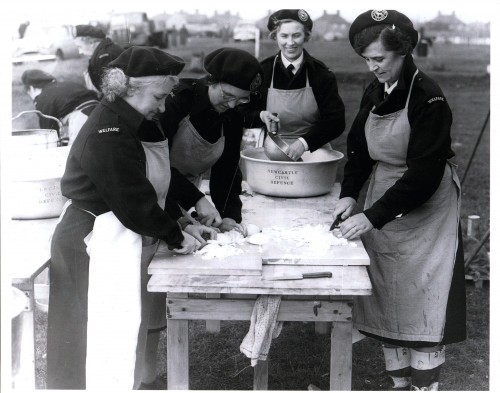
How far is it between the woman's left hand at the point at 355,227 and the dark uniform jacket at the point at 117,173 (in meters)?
0.70

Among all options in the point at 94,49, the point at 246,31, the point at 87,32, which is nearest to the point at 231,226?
the point at 94,49

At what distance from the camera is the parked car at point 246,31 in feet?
23.6

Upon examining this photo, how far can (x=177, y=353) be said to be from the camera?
2439 millimetres

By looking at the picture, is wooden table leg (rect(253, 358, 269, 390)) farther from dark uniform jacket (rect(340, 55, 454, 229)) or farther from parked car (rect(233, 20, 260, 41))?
parked car (rect(233, 20, 260, 41))

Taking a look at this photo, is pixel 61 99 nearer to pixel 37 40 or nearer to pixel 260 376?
pixel 37 40

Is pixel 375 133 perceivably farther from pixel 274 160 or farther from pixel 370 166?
pixel 274 160

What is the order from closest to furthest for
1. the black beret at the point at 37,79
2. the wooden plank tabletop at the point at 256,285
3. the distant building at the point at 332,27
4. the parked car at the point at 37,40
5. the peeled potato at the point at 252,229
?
1. the wooden plank tabletop at the point at 256,285
2. the peeled potato at the point at 252,229
3. the parked car at the point at 37,40
4. the distant building at the point at 332,27
5. the black beret at the point at 37,79

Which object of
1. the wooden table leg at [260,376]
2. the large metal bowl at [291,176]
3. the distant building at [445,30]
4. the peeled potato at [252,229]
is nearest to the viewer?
the peeled potato at [252,229]

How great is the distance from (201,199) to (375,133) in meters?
0.83

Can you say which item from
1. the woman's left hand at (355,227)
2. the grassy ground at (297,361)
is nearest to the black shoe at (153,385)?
the grassy ground at (297,361)

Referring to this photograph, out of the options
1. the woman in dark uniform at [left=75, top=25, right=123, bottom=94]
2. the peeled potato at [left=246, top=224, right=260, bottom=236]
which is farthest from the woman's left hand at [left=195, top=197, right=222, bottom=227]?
the woman in dark uniform at [left=75, top=25, right=123, bottom=94]

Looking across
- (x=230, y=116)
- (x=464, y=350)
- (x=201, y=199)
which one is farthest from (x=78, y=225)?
(x=464, y=350)

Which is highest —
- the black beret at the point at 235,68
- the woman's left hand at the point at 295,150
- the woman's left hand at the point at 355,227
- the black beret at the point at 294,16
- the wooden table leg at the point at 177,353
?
the black beret at the point at 294,16

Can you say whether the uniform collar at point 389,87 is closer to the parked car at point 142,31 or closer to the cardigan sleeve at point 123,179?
the cardigan sleeve at point 123,179
